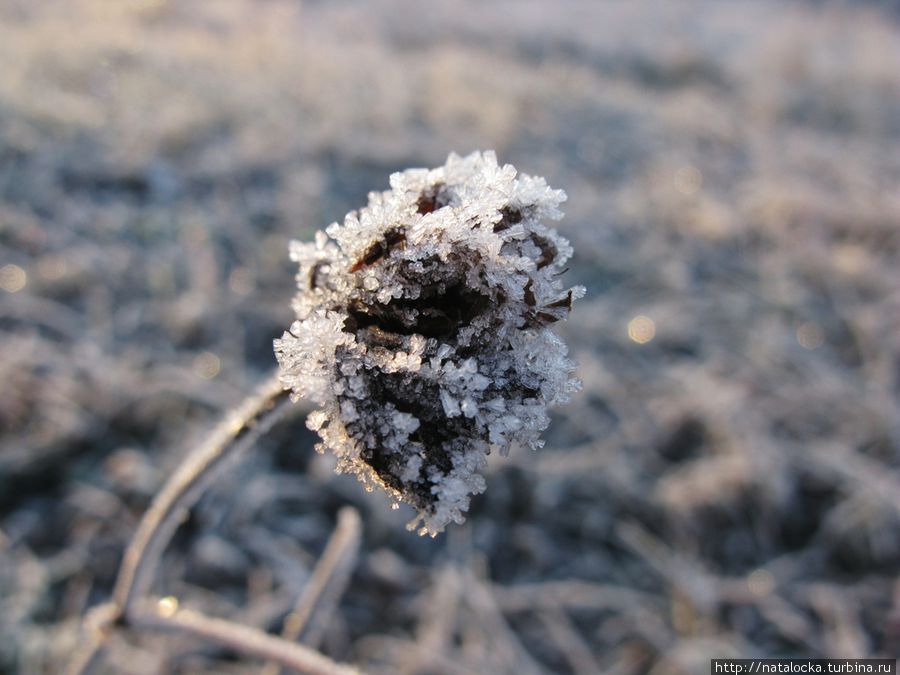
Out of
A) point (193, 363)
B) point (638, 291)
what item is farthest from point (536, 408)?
point (638, 291)

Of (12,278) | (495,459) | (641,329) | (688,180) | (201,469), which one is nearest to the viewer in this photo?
(201,469)

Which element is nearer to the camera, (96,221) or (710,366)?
(710,366)

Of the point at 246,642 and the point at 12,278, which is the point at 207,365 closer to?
the point at 12,278

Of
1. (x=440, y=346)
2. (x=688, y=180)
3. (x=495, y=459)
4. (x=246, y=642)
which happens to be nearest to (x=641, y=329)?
(x=495, y=459)

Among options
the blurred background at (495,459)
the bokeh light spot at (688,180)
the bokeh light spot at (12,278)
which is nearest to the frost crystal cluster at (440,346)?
the blurred background at (495,459)

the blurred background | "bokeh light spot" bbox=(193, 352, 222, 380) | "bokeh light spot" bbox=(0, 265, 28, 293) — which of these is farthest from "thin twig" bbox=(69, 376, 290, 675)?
"bokeh light spot" bbox=(0, 265, 28, 293)

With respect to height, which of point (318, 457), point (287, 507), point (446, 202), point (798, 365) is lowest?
point (446, 202)

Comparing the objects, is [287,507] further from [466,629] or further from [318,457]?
[466,629]

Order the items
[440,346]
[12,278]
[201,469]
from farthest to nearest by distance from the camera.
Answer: [12,278], [201,469], [440,346]
